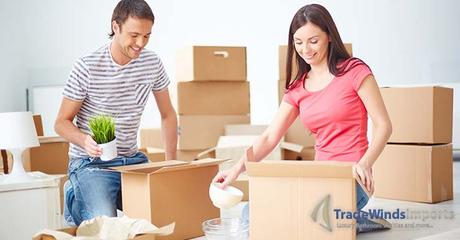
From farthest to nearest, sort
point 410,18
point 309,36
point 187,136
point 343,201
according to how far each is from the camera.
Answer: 1. point 410,18
2. point 187,136
3. point 309,36
4. point 343,201

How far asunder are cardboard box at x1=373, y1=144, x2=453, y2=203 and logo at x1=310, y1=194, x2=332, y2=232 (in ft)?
3.85

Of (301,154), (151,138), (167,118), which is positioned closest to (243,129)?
(301,154)

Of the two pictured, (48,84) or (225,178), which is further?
(48,84)

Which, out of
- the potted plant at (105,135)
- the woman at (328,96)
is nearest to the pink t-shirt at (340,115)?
the woman at (328,96)

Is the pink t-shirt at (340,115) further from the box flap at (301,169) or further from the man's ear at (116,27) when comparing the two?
the man's ear at (116,27)

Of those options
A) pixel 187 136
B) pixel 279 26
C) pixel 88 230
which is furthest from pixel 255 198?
pixel 279 26

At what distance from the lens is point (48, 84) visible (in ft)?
16.4

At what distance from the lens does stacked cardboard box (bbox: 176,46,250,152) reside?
358 cm

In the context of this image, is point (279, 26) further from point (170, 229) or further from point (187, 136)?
point (170, 229)

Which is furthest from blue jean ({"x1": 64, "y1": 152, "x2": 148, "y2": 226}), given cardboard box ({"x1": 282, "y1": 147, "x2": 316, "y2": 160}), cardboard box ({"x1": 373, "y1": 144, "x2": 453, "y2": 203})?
cardboard box ({"x1": 282, "y1": 147, "x2": 316, "y2": 160})

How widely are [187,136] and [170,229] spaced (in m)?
1.88

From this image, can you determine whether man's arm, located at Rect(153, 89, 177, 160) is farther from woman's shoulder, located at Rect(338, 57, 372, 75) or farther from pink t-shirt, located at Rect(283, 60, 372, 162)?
woman's shoulder, located at Rect(338, 57, 372, 75)

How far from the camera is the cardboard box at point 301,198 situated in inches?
66.0

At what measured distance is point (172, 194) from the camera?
80.5 inches
